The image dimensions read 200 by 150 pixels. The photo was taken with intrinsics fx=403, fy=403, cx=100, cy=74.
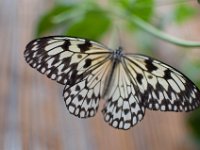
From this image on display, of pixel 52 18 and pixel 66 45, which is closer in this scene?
pixel 66 45

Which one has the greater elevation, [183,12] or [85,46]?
[183,12]

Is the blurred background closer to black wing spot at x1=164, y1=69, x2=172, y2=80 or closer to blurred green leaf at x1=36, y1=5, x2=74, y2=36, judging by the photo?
blurred green leaf at x1=36, y1=5, x2=74, y2=36

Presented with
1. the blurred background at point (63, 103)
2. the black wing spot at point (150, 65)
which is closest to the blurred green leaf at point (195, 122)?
the blurred background at point (63, 103)

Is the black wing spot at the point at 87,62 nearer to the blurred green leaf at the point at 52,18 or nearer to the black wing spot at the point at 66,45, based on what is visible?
the black wing spot at the point at 66,45

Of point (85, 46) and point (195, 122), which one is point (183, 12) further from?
point (85, 46)

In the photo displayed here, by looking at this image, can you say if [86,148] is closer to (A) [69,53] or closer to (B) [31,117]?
(B) [31,117]

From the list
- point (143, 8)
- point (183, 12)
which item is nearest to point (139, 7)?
point (143, 8)

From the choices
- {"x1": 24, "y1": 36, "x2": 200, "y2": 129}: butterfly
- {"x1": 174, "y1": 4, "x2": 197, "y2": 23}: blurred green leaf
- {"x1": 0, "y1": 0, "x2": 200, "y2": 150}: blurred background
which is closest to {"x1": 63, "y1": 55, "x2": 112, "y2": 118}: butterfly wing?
{"x1": 24, "y1": 36, "x2": 200, "y2": 129}: butterfly

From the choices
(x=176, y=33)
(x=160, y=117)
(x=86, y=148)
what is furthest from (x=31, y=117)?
(x=176, y=33)
